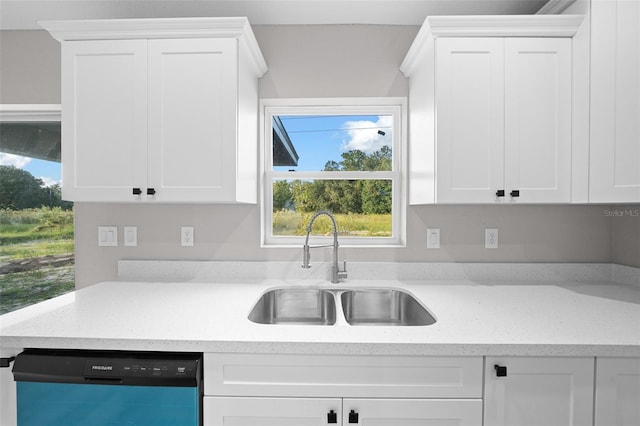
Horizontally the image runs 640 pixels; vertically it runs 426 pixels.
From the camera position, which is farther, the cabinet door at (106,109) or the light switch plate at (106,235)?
the light switch plate at (106,235)

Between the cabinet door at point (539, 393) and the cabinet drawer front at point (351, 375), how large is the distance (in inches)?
2.7

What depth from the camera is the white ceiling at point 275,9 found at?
1.83 m

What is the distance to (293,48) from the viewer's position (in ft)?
6.59

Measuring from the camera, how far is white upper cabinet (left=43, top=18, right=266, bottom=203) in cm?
158

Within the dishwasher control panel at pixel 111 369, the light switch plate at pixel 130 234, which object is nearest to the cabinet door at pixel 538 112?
the dishwasher control panel at pixel 111 369

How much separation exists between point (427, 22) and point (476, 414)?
1613mm

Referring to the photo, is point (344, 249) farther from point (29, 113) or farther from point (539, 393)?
point (29, 113)

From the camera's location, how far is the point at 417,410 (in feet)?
3.73

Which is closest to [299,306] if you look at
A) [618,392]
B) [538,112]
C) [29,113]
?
[618,392]

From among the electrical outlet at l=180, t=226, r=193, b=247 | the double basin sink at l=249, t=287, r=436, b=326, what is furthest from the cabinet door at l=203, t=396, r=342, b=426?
the electrical outlet at l=180, t=226, r=193, b=247

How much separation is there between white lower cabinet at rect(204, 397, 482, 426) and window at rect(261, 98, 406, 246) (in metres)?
1.06

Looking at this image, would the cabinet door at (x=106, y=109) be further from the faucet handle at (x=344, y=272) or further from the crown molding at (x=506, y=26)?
the crown molding at (x=506, y=26)

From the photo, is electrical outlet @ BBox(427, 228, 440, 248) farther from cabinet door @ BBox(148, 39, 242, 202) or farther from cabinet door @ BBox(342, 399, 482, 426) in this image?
cabinet door @ BBox(148, 39, 242, 202)

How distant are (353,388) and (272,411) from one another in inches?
11.4
